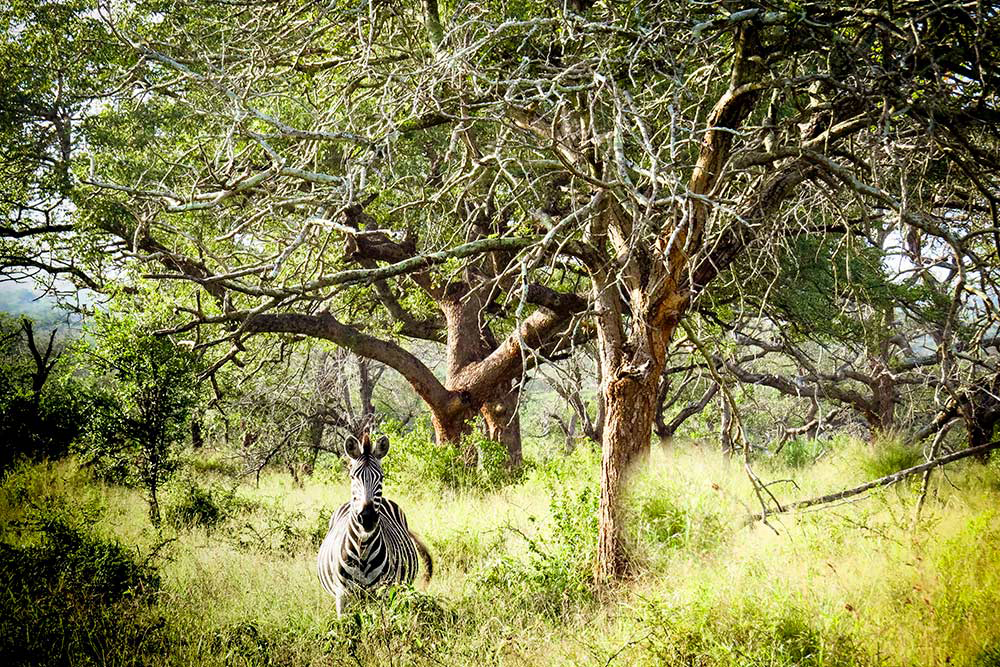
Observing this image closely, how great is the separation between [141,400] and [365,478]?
13.4 ft

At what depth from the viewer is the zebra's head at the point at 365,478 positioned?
5.79m

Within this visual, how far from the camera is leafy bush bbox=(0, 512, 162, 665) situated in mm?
4820

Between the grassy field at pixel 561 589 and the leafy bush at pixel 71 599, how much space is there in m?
0.02

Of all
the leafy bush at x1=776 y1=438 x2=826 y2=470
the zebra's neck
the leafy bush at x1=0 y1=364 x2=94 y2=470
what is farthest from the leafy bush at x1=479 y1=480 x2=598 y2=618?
the leafy bush at x1=776 y1=438 x2=826 y2=470

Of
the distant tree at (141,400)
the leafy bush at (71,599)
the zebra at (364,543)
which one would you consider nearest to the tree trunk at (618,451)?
the zebra at (364,543)

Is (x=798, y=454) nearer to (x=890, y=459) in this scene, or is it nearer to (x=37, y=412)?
(x=890, y=459)

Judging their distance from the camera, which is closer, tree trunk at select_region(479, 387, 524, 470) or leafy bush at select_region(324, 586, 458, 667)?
leafy bush at select_region(324, 586, 458, 667)

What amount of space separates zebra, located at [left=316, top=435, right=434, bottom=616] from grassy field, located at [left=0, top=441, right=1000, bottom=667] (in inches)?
13.8

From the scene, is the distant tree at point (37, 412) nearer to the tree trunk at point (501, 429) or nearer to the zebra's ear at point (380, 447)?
the zebra's ear at point (380, 447)

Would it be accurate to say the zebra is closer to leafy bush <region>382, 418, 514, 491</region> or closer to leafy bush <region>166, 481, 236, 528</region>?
leafy bush <region>166, 481, 236, 528</region>

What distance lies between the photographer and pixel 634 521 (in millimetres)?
6355

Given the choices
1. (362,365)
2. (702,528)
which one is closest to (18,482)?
(702,528)

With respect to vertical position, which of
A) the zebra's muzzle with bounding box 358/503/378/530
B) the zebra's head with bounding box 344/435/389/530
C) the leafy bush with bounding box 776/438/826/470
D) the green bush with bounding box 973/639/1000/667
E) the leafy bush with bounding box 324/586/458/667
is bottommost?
the leafy bush with bounding box 324/586/458/667

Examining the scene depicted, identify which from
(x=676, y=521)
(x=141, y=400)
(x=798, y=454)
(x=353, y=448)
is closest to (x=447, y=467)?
(x=141, y=400)
